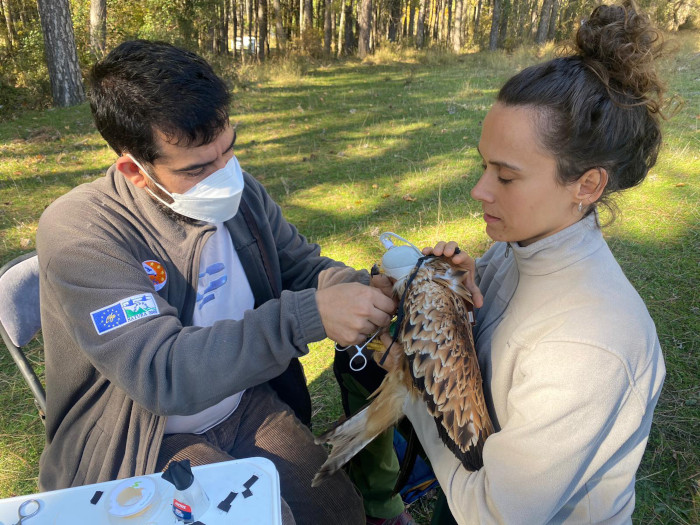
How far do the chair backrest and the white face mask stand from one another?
74cm

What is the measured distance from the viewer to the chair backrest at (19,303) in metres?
2.12

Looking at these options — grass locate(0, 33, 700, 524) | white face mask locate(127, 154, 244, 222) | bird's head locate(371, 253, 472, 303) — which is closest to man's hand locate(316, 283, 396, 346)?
bird's head locate(371, 253, 472, 303)

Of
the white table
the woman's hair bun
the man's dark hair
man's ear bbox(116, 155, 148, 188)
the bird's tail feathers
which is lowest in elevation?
the bird's tail feathers

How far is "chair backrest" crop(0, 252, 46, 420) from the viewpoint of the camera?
212cm

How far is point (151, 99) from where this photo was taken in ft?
6.17

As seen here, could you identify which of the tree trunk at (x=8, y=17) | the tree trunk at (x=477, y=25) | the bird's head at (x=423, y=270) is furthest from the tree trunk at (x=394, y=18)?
the bird's head at (x=423, y=270)

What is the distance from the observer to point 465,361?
1673 mm

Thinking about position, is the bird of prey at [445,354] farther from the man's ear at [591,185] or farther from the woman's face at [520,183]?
the man's ear at [591,185]

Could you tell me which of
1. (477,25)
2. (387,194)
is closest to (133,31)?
(387,194)

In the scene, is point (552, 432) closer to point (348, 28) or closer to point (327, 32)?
point (327, 32)

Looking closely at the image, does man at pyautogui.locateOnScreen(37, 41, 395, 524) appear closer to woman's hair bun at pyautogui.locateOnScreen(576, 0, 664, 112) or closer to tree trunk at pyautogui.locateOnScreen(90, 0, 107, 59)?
woman's hair bun at pyautogui.locateOnScreen(576, 0, 664, 112)

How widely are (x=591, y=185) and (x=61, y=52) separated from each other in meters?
13.7

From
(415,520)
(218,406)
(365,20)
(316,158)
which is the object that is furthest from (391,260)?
(365,20)

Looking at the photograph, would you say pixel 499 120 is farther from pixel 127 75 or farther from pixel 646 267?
pixel 646 267
